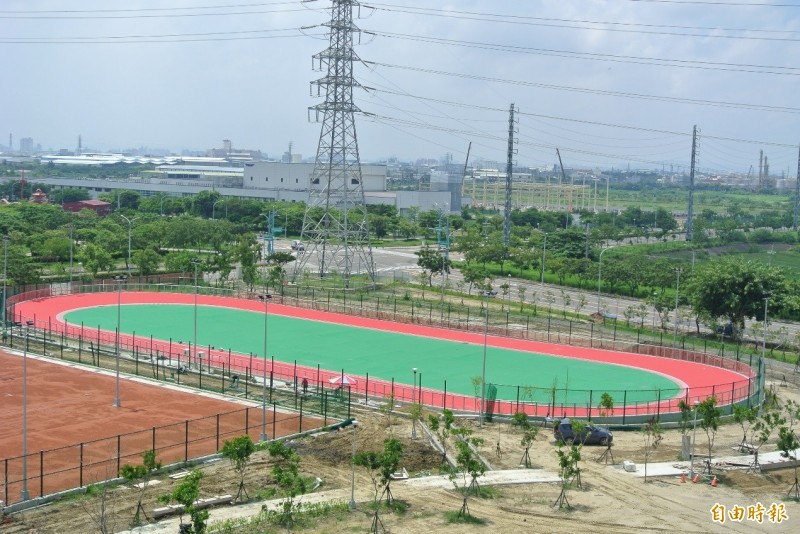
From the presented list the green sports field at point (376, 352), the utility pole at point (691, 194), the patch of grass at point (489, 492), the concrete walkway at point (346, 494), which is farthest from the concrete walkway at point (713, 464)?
the utility pole at point (691, 194)

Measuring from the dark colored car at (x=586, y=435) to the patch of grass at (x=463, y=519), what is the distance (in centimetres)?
872

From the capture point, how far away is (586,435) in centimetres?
3275

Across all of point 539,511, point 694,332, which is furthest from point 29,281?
point 539,511

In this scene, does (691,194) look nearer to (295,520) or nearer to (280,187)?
(280,187)

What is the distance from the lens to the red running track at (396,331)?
38219mm

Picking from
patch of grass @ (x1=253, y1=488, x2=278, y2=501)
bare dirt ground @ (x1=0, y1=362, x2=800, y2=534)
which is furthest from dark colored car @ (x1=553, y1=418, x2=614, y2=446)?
patch of grass @ (x1=253, y1=488, x2=278, y2=501)

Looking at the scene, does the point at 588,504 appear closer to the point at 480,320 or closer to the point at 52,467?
the point at 52,467

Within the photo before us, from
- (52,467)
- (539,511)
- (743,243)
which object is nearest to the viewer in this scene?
(539,511)

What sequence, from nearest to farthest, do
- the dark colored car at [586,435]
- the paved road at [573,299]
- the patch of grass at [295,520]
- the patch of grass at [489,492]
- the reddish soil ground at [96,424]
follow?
1. the patch of grass at [295,520]
2. the patch of grass at [489,492]
3. the reddish soil ground at [96,424]
4. the dark colored car at [586,435]
5. the paved road at [573,299]

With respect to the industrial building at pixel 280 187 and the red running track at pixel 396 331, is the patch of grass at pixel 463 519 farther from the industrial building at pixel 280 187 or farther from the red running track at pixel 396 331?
the industrial building at pixel 280 187

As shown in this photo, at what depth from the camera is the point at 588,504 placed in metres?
26.4

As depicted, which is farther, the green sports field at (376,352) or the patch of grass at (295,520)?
the green sports field at (376,352)

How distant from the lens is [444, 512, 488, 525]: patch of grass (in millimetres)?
24469

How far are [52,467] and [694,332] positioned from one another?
142 ft
